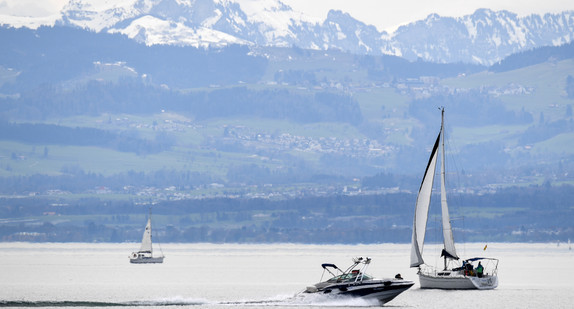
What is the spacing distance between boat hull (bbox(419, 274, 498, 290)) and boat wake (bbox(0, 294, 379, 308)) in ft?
48.8

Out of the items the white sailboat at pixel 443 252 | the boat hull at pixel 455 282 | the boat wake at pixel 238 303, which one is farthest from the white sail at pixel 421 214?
the boat wake at pixel 238 303

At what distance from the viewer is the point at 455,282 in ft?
459

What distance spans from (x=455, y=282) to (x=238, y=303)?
72.4 ft

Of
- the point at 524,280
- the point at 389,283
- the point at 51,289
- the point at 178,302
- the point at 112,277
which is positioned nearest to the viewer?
the point at 389,283

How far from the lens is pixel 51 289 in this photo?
160m

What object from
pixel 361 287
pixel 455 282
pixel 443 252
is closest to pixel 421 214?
pixel 443 252

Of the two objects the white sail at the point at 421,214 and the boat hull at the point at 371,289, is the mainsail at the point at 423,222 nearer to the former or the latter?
the white sail at the point at 421,214

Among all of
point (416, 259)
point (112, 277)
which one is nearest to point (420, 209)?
point (416, 259)

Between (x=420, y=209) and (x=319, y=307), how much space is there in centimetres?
1900

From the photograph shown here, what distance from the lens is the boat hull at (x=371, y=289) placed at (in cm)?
12400

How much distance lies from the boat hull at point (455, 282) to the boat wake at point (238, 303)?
1487 cm

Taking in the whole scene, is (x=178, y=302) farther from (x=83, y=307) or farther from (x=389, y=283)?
(x=389, y=283)

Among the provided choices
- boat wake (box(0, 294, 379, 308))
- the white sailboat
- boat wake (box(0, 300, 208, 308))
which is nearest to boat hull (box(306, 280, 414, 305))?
boat wake (box(0, 294, 379, 308))

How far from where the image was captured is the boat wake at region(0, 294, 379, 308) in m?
124
